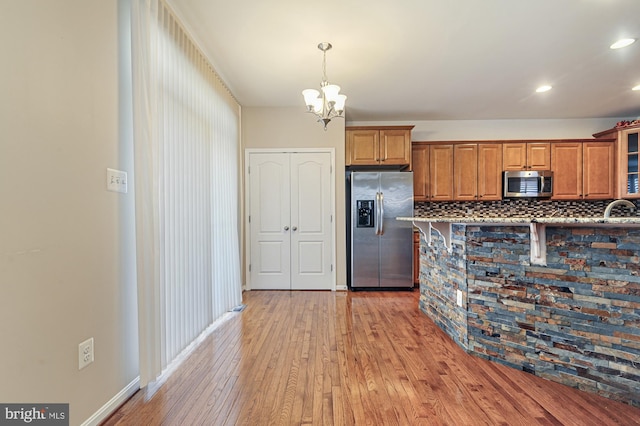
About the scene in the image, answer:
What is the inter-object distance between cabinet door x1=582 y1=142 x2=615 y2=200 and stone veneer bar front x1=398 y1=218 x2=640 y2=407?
379 centimetres

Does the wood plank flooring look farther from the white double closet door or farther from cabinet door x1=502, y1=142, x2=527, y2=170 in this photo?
cabinet door x1=502, y1=142, x2=527, y2=170

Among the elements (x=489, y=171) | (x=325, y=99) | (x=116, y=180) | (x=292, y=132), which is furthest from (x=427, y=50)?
(x=116, y=180)

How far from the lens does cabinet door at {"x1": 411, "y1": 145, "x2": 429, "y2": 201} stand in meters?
4.66

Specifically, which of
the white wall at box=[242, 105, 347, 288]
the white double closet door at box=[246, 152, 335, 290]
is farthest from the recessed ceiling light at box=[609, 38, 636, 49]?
the white double closet door at box=[246, 152, 335, 290]

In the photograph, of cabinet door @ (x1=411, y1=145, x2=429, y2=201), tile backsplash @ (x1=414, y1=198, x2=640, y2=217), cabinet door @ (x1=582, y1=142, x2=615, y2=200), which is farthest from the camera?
tile backsplash @ (x1=414, y1=198, x2=640, y2=217)

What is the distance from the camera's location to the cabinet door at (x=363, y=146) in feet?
14.5

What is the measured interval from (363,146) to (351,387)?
3.38 metres

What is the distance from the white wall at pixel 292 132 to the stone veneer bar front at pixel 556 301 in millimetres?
2194

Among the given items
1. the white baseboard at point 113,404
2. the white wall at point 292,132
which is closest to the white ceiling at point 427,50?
the white wall at point 292,132

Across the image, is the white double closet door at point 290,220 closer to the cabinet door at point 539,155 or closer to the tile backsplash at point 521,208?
the tile backsplash at point 521,208

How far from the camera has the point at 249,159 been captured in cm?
431

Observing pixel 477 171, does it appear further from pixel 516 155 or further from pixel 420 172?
pixel 420 172

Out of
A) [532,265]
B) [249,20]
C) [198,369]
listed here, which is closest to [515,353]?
[532,265]

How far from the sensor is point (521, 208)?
15.9ft
